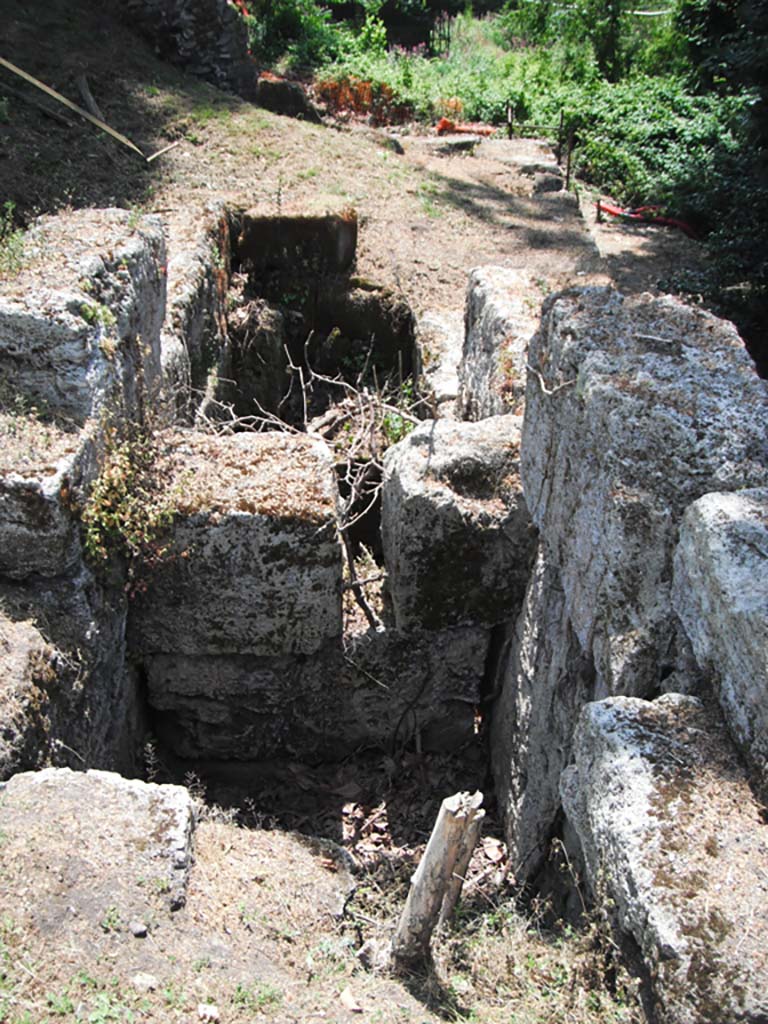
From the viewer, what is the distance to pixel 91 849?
2752 millimetres

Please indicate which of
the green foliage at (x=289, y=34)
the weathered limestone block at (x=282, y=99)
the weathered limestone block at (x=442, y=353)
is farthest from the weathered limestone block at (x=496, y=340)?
the green foliage at (x=289, y=34)

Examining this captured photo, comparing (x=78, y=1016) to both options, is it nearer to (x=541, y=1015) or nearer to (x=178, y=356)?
(x=541, y=1015)

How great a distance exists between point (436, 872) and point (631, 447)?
158 centimetres

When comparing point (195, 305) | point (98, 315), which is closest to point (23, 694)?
point (98, 315)

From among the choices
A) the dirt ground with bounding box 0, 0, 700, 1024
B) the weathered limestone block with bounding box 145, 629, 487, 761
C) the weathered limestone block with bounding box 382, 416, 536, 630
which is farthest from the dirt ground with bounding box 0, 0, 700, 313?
the weathered limestone block with bounding box 145, 629, 487, 761

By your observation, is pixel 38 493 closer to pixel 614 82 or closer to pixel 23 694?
pixel 23 694

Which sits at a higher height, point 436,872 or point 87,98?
point 87,98

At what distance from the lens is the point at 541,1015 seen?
2.51m

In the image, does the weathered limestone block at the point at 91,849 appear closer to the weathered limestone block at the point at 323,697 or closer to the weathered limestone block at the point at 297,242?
the weathered limestone block at the point at 323,697

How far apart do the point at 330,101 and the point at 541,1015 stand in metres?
15.2

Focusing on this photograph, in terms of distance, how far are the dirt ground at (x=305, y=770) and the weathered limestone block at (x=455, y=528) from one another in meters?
1.13

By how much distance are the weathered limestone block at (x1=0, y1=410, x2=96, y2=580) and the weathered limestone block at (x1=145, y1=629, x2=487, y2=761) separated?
1106 mm

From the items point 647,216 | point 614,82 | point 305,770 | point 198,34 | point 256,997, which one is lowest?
point 305,770

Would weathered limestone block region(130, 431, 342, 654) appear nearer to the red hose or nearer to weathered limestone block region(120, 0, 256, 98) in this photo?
the red hose
